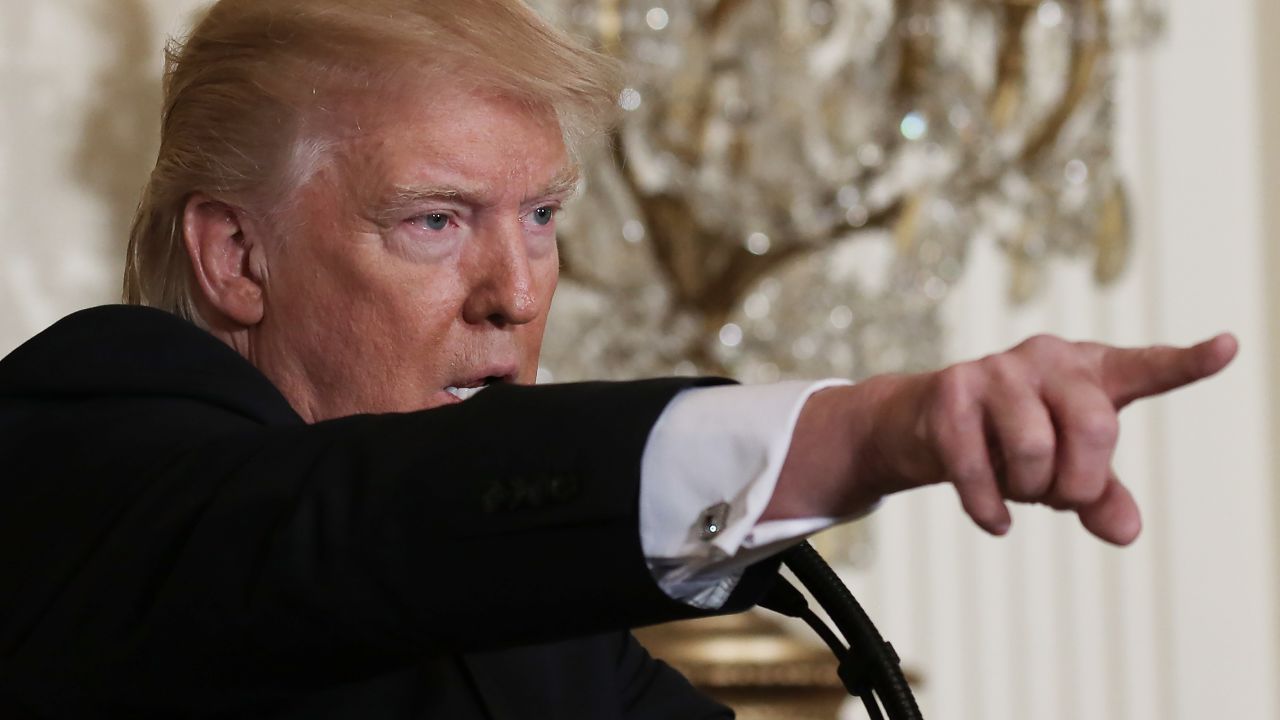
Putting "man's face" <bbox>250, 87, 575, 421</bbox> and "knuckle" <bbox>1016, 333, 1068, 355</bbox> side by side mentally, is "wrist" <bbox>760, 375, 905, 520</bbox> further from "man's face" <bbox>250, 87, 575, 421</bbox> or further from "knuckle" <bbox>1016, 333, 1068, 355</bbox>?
"man's face" <bbox>250, 87, 575, 421</bbox>

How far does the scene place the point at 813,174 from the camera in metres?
2.27

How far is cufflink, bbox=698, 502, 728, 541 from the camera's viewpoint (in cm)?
81

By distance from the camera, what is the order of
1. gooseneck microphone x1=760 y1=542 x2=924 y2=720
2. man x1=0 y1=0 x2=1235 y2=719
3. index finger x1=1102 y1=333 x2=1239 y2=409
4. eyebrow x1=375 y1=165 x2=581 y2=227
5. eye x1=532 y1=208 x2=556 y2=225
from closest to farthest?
index finger x1=1102 y1=333 x2=1239 y2=409
man x1=0 y1=0 x2=1235 y2=719
gooseneck microphone x1=760 y1=542 x2=924 y2=720
eyebrow x1=375 y1=165 x2=581 y2=227
eye x1=532 y1=208 x2=556 y2=225

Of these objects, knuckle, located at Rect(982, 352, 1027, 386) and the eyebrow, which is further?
the eyebrow

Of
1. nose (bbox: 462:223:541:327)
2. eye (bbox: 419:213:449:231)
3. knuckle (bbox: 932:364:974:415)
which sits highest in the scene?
eye (bbox: 419:213:449:231)

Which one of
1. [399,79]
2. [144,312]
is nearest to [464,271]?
[399,79]

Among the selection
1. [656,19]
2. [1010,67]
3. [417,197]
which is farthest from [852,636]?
[1010,67]

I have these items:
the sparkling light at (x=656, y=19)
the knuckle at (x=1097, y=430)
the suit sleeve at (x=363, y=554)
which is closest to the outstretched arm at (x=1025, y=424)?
the knuckle at (x=1097, y=430)

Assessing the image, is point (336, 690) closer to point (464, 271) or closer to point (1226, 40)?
point (464, 271)

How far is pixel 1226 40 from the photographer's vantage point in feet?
11.8

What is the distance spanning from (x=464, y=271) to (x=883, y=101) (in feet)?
3.59

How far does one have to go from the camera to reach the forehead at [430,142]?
1314mm

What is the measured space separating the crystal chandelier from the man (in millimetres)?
725

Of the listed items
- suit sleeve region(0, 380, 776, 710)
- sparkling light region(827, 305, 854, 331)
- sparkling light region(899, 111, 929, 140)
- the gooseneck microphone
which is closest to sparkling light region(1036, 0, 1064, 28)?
sparkling light region(899, 111, 929, 140)
